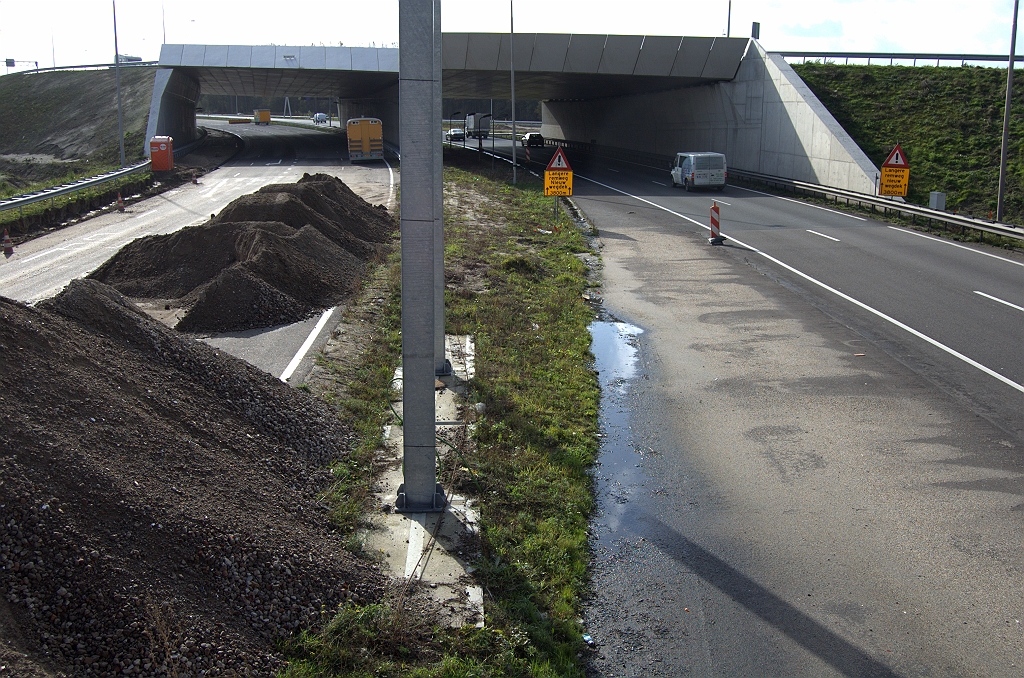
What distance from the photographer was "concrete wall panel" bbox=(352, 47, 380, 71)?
175 ft

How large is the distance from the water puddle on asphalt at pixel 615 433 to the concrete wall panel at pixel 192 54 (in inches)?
1867

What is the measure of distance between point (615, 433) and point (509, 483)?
2.25 meters

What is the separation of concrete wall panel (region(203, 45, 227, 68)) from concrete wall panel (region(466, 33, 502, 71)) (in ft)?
57.0

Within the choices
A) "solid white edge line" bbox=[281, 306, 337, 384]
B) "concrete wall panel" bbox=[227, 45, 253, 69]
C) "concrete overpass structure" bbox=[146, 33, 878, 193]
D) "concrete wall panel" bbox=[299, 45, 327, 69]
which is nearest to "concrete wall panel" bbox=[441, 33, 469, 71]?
Result: "concrete overpass structure" bbox=[146, 33, 878, 193]

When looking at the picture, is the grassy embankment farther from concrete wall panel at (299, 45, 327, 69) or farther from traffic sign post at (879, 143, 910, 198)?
concrete wall panel at (299, 45, 327, 69)

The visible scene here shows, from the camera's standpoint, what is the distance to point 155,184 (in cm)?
3997

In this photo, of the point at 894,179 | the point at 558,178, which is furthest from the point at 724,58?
the point at 558,178

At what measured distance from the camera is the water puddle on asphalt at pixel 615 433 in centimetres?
791

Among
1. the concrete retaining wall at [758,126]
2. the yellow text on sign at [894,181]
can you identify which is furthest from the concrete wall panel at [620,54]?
the yellow text on sign at [894,181]

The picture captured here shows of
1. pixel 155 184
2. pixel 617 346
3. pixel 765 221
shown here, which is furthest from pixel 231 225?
pixel 155 184

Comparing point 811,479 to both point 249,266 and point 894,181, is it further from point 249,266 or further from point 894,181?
point 894,181

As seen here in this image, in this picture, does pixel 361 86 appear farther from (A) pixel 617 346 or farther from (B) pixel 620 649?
(B) pixel 620 649

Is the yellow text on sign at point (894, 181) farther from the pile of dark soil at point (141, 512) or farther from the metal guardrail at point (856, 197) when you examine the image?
the pile of dark soil at point (141, 512)

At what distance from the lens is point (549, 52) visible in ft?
152
